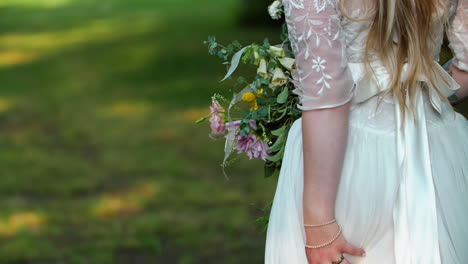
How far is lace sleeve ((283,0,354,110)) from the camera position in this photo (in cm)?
185

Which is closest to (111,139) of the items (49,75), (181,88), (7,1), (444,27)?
(181,88)

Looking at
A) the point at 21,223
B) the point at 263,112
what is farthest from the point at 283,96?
the point at 21,223

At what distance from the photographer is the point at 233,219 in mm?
5723

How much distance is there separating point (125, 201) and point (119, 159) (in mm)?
1237

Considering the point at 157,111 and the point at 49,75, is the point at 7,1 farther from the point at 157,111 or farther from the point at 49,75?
the point at 157,111

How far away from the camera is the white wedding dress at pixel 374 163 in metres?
1.87

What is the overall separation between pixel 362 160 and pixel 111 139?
638 centimetres

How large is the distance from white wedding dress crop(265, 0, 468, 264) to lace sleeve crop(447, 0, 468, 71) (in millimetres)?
46

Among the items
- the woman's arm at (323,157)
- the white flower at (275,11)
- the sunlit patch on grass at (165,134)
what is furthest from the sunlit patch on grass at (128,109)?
the woman's arm at (323,157)

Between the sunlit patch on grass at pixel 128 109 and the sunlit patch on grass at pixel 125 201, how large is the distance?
8.81 feet

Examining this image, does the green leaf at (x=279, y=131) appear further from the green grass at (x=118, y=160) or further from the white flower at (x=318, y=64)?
the green grass at (x=118, y=160)

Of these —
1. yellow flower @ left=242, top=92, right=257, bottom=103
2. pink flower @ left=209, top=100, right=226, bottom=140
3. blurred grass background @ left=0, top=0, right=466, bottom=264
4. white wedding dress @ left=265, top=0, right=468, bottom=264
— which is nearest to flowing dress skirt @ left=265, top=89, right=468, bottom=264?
white wedding dress @ left=265, top=0, right=468, bottom=264

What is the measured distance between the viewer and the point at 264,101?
2375 millimetres

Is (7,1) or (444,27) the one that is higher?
(444,27)
